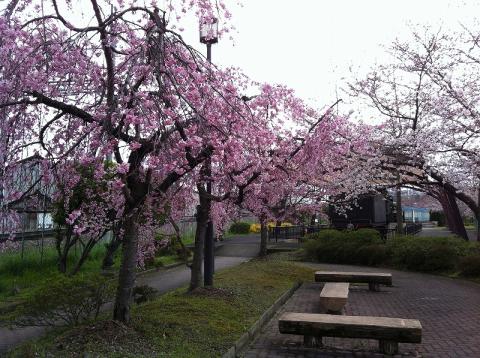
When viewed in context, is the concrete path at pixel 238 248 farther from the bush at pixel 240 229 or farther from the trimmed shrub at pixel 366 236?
the bush at pixel 240 229

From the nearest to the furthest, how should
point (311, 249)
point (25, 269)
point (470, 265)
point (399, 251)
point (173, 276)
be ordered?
point (25, 269) → point (470, 265) → point (173, 276) → point (399, 251) → point (311, 249)

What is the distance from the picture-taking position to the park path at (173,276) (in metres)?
8.62

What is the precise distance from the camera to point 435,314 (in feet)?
32.9

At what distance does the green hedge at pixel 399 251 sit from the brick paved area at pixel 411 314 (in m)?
0.87

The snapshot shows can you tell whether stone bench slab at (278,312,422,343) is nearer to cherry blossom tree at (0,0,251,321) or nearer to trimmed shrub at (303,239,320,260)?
cherry blossom tree at (0,0,251,321)

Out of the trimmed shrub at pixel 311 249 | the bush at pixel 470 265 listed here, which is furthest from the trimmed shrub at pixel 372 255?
the bush at pixel 470 265

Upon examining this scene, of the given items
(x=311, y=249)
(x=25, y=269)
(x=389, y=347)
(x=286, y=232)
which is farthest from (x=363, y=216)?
(x=389, y=347)

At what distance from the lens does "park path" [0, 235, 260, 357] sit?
8.62 metres

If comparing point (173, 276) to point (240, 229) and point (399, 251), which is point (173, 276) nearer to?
point (399, 251)

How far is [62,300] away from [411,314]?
6936mm

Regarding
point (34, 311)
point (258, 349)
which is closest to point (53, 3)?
point (34, 311)

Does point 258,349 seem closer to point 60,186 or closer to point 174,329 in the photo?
point 174,329

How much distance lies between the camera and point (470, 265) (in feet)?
51.6

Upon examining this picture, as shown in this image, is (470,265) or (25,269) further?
(470,265)
